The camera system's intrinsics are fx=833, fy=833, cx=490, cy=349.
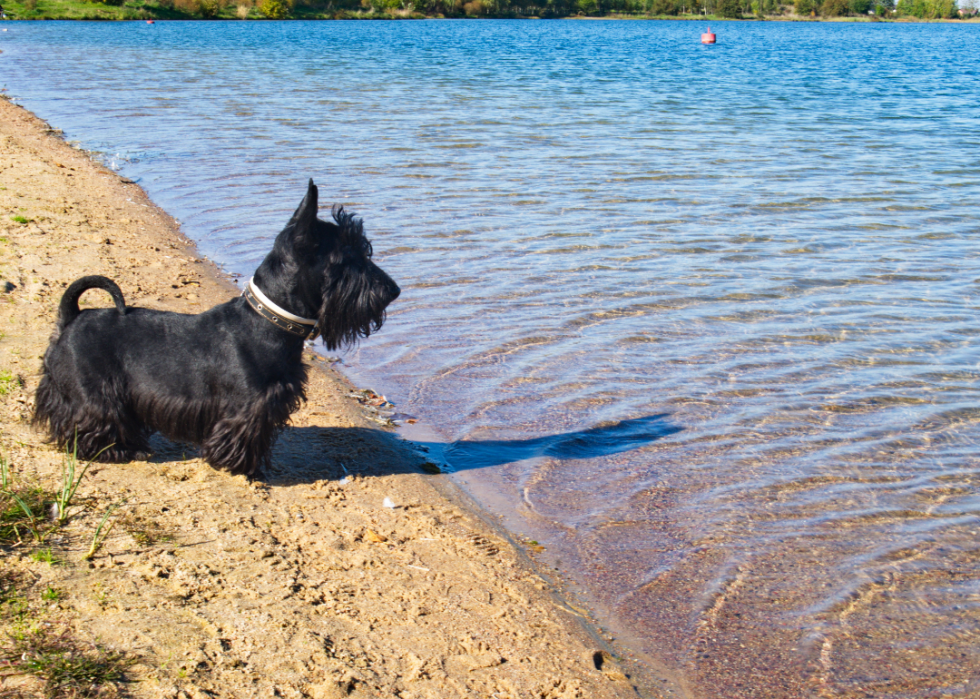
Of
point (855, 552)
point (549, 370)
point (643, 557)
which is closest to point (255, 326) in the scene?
point (643, 557)

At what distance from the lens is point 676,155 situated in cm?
1452

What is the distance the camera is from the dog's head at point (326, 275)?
4148 mm

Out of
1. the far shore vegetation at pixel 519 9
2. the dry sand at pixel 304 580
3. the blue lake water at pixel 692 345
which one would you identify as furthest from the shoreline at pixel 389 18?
the dry sand at pixel 304 580

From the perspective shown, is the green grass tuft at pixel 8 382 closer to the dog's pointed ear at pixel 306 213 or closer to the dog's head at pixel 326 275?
the dog's head at pixel 326 275

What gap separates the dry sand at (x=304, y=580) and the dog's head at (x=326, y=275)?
0.99 metres

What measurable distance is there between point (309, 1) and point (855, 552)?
108 metres

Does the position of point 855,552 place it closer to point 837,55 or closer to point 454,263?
point 454,263

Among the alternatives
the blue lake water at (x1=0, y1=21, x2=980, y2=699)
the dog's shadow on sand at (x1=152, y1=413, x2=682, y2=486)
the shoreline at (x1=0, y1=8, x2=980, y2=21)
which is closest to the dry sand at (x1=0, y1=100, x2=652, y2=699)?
the dog's shadow on sand at (x1=152, y1=413, x2=682, y2=486)

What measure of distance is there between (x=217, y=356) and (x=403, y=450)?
1.38 meters

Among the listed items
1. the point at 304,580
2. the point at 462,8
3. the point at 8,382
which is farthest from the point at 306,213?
the point at 462,8

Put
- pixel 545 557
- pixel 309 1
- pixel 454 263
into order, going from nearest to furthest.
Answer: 1. pixel 545 557
2. pixel 454 263
3. pixel 309 1

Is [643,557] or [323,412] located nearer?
[643,557]

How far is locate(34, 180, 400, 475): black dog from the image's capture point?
13.8 ft

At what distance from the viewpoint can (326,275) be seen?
4.21 meters
